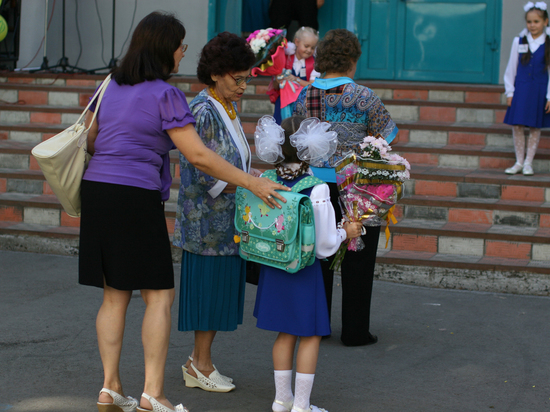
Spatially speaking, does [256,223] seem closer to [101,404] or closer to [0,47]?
[101,404]

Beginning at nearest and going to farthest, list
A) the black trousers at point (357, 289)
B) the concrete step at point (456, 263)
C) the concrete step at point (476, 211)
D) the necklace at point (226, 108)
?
1. the necklace at point (226, 108)
2. the black trousers at point (357, 289)
3. the concrete step at point (456, 263)
4. the concrete step at point (476, 211)

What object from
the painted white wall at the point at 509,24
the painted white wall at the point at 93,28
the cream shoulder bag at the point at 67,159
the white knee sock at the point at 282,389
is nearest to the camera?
the cream shoulder bag at the point at 67,159

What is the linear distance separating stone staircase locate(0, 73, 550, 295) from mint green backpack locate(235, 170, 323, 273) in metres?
2.76

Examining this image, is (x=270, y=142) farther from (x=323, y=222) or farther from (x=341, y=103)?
(x=341, y=103)

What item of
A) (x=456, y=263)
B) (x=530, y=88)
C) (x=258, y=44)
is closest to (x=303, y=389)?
(x=456, y=263)

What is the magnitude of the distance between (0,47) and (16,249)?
4.24 meters

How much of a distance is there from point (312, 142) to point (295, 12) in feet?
23.6

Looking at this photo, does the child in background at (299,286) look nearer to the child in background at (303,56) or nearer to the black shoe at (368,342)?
the black shoe at (368,342)

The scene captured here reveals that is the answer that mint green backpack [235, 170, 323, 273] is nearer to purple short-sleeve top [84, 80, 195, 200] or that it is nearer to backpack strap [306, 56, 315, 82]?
purple short-sleeve top [84, 80, 195, 200]

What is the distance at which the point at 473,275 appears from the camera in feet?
18.5

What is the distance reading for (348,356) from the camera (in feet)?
13.8

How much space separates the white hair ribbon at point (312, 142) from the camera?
3.10 metres

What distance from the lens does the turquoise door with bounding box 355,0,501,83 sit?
9164mm

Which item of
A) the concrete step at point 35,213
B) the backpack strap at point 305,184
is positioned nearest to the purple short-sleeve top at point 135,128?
the backpack strap at point 305,184
